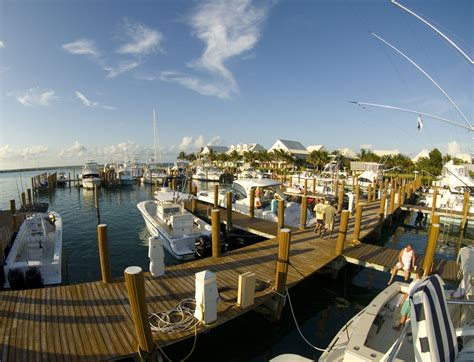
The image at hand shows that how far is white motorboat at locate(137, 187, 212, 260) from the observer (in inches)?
487

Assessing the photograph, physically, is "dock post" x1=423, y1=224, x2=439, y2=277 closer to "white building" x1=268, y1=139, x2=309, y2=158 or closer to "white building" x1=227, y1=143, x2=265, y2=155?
"white building" x1=268, y1=139, x2=309, y2=158

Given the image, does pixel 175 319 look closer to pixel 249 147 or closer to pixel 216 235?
pixel 216 235

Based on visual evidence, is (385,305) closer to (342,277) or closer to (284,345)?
(284,345)

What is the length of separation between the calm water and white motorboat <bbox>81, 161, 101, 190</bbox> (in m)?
19.9

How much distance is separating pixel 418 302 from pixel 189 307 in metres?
5.03

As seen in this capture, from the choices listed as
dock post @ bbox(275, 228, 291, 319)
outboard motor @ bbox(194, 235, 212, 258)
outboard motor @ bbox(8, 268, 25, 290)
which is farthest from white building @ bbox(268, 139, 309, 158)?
outboard motor @ bbox(8, 268, 25, 290)

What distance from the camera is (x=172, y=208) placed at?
47.0 ft

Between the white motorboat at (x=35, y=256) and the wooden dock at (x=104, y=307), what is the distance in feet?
8.40

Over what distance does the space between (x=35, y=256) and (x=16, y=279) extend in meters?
2.39

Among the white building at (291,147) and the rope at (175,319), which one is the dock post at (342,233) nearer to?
the rope at (175,319)

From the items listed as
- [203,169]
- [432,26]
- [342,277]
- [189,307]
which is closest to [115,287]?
[189,307]

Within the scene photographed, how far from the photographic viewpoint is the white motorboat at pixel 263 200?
1632 cm

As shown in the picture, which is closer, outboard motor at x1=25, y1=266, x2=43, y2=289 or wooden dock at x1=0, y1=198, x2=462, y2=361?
wooden dock at x1=0, y1=198, x2=462, y2=361

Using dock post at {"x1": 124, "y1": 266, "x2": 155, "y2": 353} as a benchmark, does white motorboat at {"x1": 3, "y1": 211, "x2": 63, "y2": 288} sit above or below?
below
